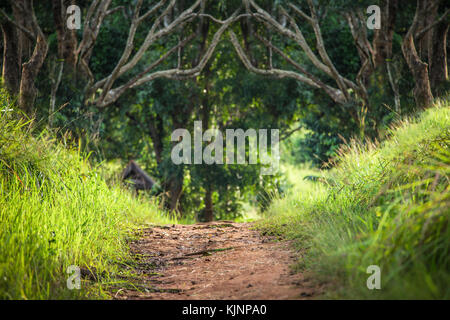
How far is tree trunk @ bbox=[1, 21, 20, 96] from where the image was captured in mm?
7152

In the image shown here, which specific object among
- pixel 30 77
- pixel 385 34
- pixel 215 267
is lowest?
pixel 215 267

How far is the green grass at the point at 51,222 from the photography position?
2.88 m

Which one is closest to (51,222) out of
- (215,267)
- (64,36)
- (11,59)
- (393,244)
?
(215,267)

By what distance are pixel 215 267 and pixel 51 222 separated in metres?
1.52

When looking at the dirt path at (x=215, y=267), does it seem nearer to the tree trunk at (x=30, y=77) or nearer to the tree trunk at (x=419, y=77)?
the tree trunk at (x=30, y=77)

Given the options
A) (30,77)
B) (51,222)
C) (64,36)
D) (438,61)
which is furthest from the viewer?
(438,61)

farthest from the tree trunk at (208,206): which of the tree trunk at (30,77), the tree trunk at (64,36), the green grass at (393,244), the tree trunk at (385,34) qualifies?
the green grass at (393,244)

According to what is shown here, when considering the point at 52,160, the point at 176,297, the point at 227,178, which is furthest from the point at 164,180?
the point at 176,297

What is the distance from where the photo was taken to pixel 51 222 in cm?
354

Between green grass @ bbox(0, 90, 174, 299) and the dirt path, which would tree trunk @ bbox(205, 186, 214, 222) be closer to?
the dirt path

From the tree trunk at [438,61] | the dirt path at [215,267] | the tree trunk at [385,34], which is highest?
the tree trunk at [385,34]

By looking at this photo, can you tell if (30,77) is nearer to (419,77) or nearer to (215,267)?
(215,267)

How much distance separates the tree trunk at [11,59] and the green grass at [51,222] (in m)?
2.37
